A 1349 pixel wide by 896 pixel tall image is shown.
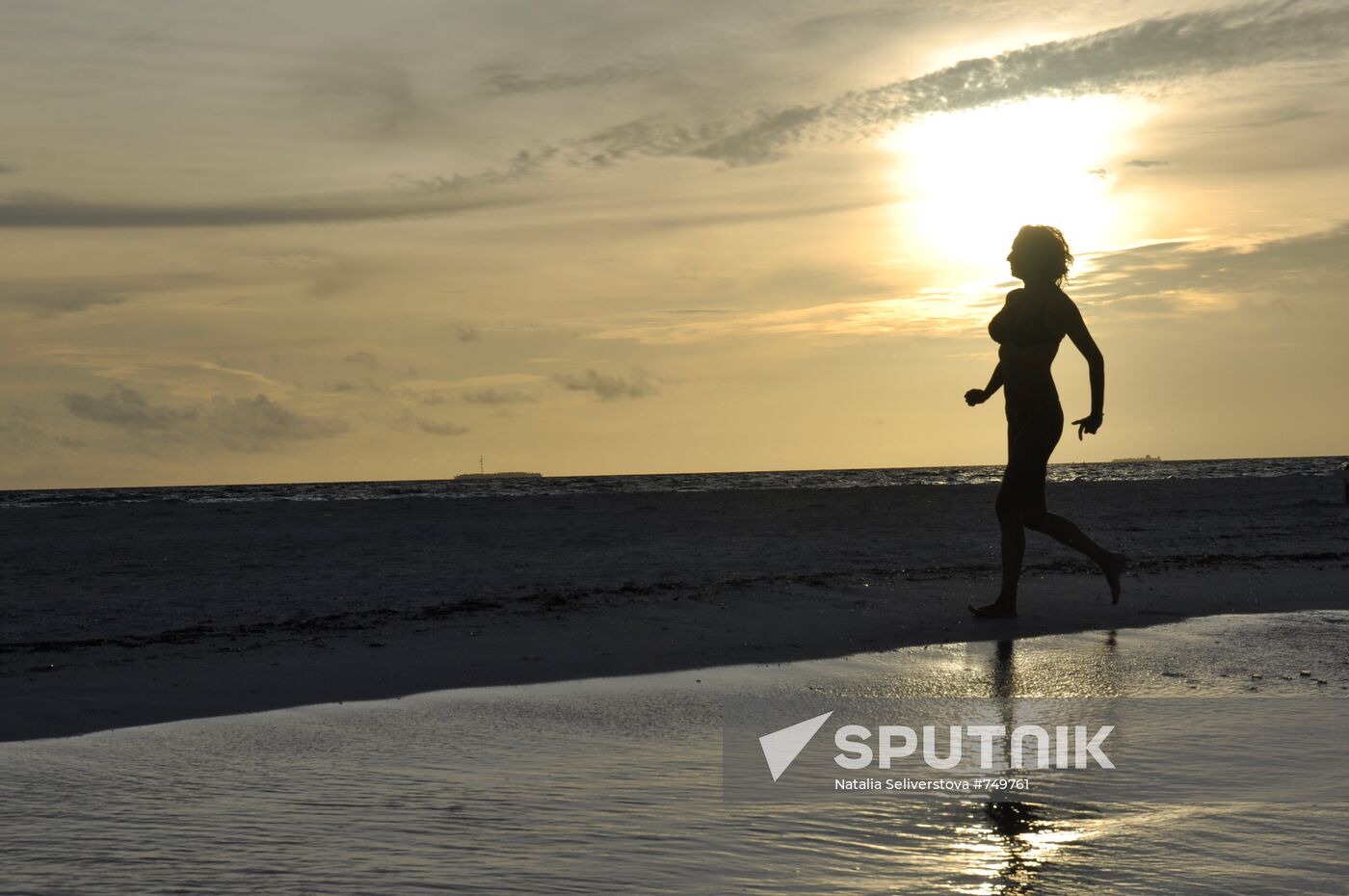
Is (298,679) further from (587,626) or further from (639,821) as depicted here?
(639,821)

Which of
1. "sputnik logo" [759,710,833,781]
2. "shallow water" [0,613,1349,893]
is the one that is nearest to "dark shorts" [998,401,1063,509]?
"shallow water" [0,613,1349,893]

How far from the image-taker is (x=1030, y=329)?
24.7ft

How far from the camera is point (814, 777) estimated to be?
3.73 metres

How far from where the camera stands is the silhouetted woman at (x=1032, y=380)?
7480 mm

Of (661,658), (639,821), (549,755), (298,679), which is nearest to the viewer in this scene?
(639,821)

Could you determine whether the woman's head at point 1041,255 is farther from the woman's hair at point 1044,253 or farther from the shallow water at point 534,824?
the shallow water at point 534,824

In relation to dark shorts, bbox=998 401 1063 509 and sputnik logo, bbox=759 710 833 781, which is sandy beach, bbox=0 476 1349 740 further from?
sputnik logo, bbox=759 710 833 781

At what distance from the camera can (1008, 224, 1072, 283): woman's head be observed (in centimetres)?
757

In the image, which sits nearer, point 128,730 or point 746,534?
point 128,730

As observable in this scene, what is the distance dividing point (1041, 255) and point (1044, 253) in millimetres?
23

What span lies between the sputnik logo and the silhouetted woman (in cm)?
323

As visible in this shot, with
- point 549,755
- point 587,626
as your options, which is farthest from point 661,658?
point 549,755

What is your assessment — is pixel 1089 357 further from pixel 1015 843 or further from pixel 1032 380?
pixel 1015 843

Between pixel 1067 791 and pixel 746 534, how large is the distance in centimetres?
1537
